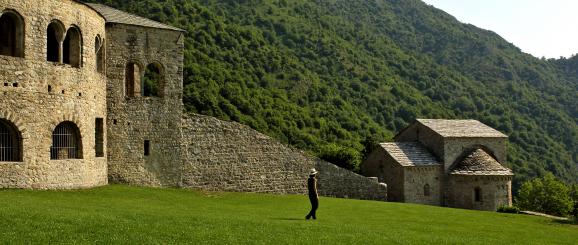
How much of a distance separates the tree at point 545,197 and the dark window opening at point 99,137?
43.6 meters

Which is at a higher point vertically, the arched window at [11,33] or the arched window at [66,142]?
the arched window at [11,33]

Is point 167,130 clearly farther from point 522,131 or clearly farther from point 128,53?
point 522,131

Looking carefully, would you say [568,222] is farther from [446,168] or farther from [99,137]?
[99,137]

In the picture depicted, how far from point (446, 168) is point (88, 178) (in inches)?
998

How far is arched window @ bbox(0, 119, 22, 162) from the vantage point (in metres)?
24.3

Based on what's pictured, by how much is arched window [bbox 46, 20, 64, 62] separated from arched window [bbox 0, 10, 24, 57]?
154cm

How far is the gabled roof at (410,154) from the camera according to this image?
41.5 metres

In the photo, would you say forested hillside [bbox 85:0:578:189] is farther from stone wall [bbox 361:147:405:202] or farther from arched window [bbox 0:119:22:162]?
arched window [bbox 0:119:22:162]

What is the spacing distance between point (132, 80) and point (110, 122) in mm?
4553

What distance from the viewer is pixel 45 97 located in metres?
25.3

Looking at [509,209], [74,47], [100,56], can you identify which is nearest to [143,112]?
[100,56]

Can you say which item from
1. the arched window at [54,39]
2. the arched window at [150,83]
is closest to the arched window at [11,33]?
the arched window at [54,39]

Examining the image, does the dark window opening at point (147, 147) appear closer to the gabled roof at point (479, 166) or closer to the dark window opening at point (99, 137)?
the dark window opening at point (99, 137)

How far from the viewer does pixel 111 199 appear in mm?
24500
